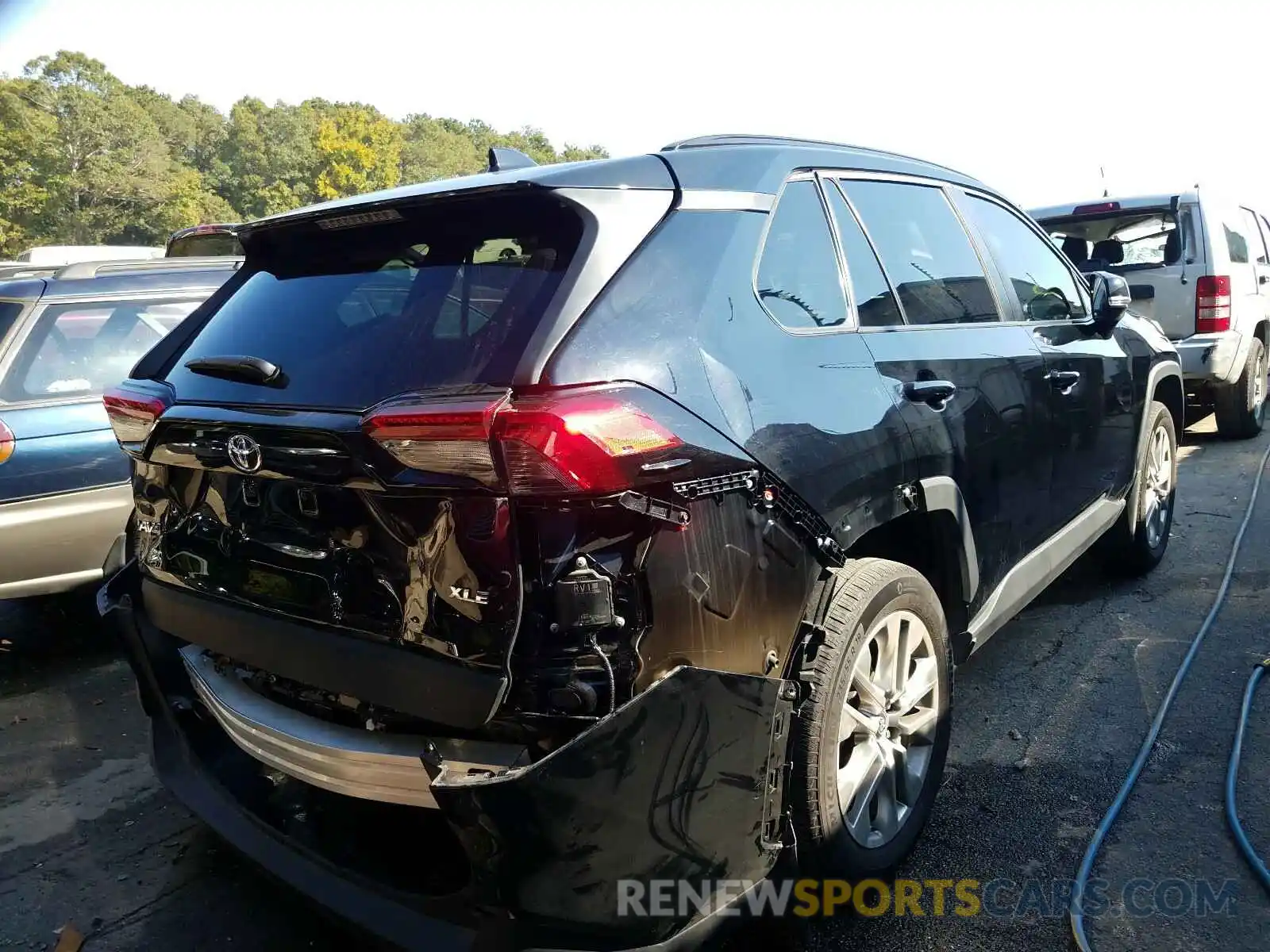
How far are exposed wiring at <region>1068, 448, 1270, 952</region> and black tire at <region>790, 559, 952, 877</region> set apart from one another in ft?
1.37

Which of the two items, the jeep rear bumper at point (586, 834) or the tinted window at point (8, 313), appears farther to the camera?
the tinted window at point (8, 313)

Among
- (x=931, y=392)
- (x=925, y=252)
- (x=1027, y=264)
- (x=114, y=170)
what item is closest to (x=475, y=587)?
(x=931, y=392)

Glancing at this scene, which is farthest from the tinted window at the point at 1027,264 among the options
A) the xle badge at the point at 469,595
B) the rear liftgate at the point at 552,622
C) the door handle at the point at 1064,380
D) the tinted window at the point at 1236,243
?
the tinted window at the point at 1236,243

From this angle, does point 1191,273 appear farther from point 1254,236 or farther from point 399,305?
point 399,305

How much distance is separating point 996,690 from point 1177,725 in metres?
0.60

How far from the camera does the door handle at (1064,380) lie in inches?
135

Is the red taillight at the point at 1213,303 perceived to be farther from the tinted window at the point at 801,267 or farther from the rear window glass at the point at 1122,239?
the tinted window at the point at 801,267

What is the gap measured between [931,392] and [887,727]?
0.92 metres

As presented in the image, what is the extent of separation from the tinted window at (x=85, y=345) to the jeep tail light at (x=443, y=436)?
3.31m

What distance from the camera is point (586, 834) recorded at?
1693mm

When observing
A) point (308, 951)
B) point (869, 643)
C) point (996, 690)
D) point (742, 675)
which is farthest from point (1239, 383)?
point (308, 951)

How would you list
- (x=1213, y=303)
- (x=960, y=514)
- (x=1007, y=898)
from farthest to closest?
(x=1213, y=303) → (x=960, y=514) → (x=1007, y=898)

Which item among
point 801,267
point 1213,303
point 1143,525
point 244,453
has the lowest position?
point 1143,525

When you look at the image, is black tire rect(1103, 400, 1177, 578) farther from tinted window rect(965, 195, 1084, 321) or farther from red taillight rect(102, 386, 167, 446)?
red taillight rect(102, 386, 167, 446)
